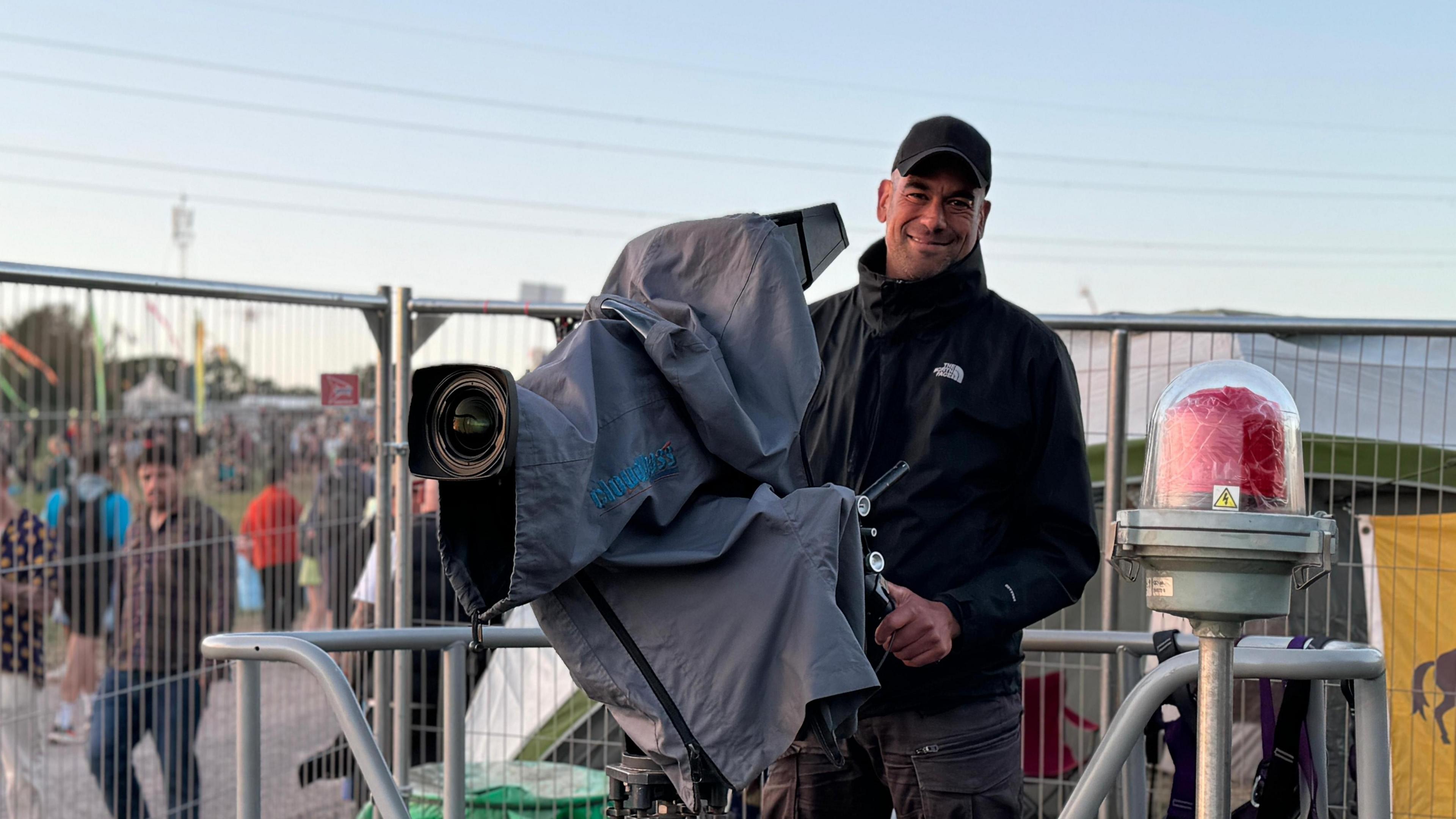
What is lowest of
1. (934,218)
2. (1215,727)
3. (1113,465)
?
(1215,727)

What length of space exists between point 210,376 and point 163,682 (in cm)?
125

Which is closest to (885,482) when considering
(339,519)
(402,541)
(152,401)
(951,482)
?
(951,482)

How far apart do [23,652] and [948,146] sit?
514 centimetres

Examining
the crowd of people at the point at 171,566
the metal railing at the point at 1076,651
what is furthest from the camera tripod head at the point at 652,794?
the crowd of people at the point at 171,566

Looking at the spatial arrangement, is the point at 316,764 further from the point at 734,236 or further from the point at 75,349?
the point at 734,236

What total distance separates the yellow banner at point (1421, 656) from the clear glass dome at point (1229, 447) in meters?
2.73

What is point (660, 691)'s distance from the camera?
6.43ft

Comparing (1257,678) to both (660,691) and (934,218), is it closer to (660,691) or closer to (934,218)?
(660,691)

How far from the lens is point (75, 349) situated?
541cm

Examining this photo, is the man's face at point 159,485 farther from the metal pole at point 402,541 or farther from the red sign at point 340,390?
the metal pole at point 402,541

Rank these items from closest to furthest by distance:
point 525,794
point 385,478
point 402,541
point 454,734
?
point 454,734 < point 525,794 < point 402,541 < point 385,478

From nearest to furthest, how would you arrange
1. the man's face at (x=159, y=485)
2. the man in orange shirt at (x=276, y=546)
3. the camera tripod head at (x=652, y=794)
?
the camera tripod head at (x=652, y=794)
the man in orange shirt at (x=276, y=546)
the man's face at (x=159, y=485)

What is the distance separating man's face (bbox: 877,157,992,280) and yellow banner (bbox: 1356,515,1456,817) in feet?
7.21

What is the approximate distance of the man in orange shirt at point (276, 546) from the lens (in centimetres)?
557
